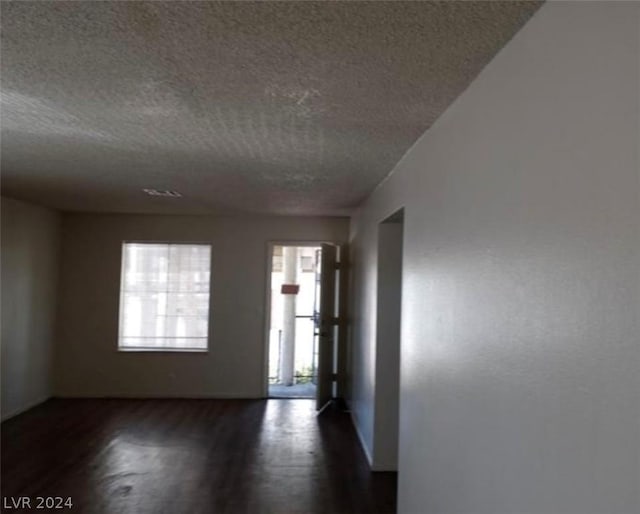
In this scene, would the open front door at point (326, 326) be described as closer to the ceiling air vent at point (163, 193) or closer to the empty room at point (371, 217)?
the empty room at point (371, 217)

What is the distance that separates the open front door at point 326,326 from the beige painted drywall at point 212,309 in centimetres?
56

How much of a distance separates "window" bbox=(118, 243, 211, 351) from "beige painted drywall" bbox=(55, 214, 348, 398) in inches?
4.4

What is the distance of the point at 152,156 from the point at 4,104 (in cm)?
98

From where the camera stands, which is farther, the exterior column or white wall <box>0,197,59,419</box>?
the exterior column

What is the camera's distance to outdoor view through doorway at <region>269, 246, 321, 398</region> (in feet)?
22.7

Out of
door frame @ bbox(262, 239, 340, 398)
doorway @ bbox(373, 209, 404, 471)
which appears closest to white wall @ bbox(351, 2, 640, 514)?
doorway @ bbox(373, 209, 404, 471)

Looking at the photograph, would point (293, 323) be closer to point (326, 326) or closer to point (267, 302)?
point (267, 302)

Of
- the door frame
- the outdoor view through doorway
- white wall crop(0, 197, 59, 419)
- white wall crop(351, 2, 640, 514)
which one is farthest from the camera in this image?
the outdoor view through doorway

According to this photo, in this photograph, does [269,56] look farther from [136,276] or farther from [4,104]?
[136,276]

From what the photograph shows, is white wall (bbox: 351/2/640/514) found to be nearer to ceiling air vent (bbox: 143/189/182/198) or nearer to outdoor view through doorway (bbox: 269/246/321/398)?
ceiling air vent (bbox: 143/189/182/198)

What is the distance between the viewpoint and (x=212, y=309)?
612 cm

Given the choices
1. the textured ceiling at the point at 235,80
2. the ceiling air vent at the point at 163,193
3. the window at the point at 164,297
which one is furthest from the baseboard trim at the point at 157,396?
the textured ceiling at the point at 235,80

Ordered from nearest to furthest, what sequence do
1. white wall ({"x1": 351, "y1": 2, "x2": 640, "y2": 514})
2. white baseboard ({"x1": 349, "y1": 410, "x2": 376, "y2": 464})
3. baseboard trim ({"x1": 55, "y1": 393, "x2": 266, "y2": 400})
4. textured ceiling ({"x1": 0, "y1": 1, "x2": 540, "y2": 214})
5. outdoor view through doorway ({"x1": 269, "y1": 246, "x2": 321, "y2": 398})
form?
1. white wall ({"x1": 351, "y1": 2, "x2": 640, "y2": 514})
2. textured ceiling ({"x1": 0, "y1": 1, "x2": 540, "y2": 214})
3. white baseboard ({"x1": 349, "y1": 410, "x2": 376, "y2": 464})
4. baseboard trim ({"x1": 55, "y1": 393, "x2": 266, "y2": 400})
5. outdoor view through doorway ({"x1": 269, "y1": 246, "x2": 321, "y2": 398})

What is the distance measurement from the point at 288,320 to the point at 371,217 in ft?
10.8
